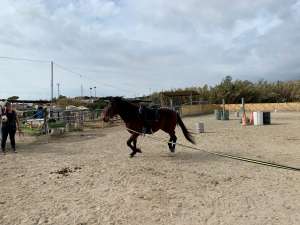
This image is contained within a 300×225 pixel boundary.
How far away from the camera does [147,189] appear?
665 centimetres

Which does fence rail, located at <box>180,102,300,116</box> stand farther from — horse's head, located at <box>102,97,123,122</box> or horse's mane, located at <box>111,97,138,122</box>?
horse's head, located at <box>102,97,123,122</box>

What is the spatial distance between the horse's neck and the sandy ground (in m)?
1.09

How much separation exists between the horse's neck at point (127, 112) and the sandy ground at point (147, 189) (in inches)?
43.0

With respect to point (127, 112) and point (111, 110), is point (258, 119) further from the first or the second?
point (111, 110)

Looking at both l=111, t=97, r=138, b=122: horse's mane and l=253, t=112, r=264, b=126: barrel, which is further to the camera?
l=253, t=112, r=264, b=126: barrel

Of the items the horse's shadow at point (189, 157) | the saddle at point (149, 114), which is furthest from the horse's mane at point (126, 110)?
the horse's shadow at point (189, 157)

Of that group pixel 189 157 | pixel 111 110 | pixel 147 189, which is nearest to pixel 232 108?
pixel 189 157

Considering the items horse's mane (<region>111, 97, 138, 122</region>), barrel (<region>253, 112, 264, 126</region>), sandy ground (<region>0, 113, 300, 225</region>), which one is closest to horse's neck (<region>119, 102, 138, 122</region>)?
horse's mane (<region>111, 97, 138, 122</region>)

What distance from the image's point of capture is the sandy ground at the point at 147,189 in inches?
202

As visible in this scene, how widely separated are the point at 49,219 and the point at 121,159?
4.87 meters

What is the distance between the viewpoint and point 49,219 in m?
5.05

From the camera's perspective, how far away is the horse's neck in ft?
33.5

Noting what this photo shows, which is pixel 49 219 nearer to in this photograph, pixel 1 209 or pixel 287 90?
pixel 1 209

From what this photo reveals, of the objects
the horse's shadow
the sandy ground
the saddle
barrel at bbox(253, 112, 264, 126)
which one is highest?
the saddle
